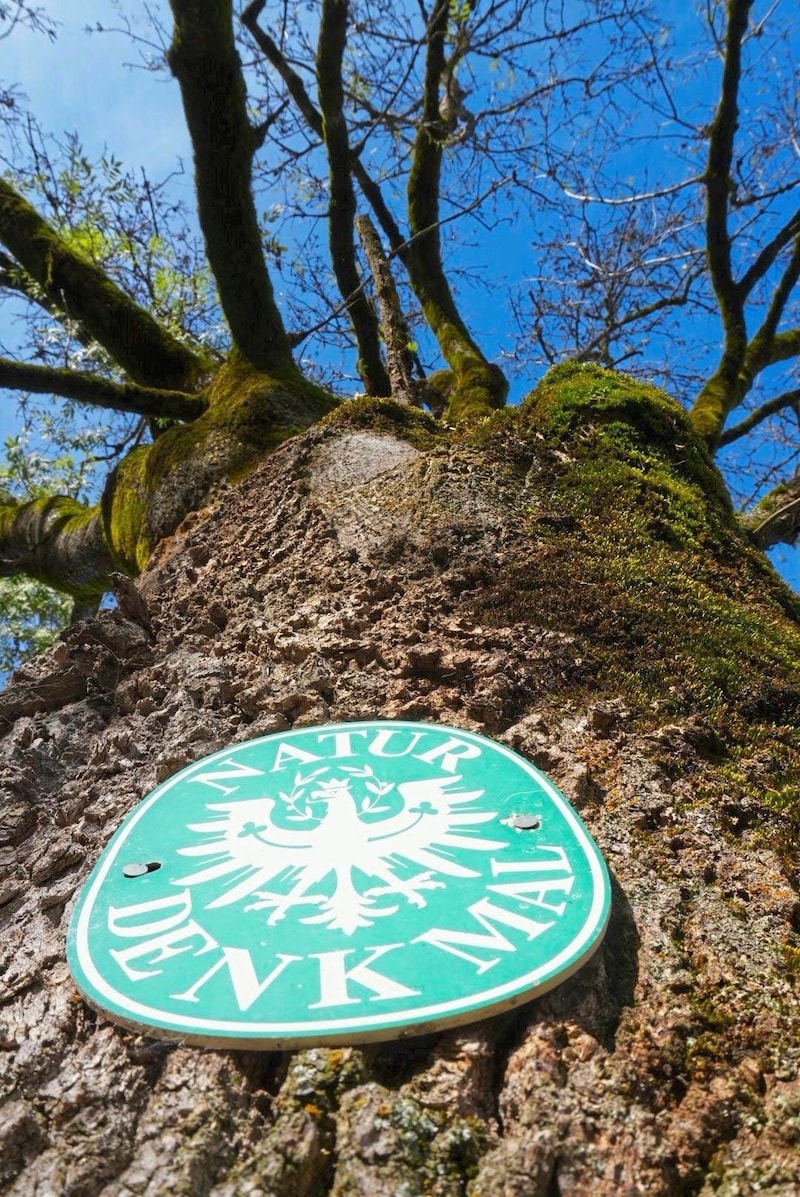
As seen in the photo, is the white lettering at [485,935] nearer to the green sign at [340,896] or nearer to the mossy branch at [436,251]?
the green sign at [340,896]

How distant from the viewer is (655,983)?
42.3 inches

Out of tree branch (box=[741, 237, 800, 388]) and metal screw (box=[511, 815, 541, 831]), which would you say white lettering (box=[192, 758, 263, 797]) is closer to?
metal screw (box=[511, 815, 541, 831])

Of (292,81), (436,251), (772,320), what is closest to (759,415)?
(772,320)

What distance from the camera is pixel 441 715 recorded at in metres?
1.60

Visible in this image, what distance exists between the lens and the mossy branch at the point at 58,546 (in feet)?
15.9

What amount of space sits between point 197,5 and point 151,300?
132 inches

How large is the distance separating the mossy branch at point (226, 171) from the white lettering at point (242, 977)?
132 inches

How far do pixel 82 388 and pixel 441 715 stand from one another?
285 centimetres

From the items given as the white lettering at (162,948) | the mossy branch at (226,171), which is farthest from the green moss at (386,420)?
the white lettering at (162,948)

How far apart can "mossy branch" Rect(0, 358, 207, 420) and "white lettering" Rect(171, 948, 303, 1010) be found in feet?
10.5

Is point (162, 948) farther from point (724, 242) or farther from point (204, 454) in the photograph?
point (724, 242)

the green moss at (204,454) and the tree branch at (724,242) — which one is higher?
the tree branch at (724,242)

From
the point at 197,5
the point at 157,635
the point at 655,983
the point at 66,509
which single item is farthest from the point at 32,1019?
the point at 66,509

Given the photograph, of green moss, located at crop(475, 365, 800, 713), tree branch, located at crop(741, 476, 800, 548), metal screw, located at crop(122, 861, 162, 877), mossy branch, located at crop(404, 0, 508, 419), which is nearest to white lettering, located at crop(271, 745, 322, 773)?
metal screw, located at crop(122, 861, 162, 877)
